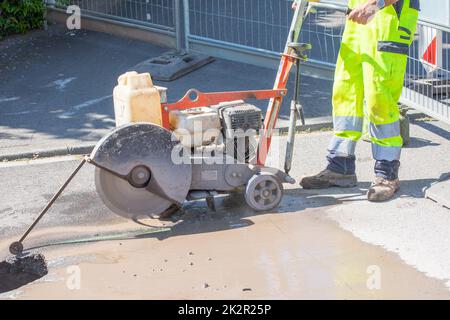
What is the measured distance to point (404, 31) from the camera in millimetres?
6137

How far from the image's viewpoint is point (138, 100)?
5.85m

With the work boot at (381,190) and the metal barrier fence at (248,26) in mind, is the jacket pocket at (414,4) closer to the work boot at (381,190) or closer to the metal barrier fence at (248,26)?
the work boot at (381,190)

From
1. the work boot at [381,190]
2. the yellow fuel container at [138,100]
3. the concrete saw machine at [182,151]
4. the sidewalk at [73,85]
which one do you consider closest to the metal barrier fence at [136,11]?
the sidewalk at [73,85]

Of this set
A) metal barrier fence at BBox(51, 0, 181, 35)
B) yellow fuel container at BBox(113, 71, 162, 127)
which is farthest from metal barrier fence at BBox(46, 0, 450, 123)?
yellow fuel container at BBox(113, 71, 162, 127)

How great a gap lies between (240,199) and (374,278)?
1.62 m

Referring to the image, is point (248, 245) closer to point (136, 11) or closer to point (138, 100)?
point (138, 100)

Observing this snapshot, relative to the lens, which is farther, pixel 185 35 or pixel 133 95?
pixel 185 35

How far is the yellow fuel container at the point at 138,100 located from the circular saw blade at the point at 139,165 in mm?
142

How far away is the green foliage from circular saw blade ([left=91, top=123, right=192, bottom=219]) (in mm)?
5639

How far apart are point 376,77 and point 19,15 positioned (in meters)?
6.13

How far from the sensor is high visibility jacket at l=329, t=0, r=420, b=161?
613 centimetres

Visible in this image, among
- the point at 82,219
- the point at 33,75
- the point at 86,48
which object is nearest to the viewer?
the point at 82,219

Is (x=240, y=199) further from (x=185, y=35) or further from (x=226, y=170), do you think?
(x=185, y=35)

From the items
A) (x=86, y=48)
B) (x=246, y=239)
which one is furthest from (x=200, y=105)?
(x=86, y=48)
